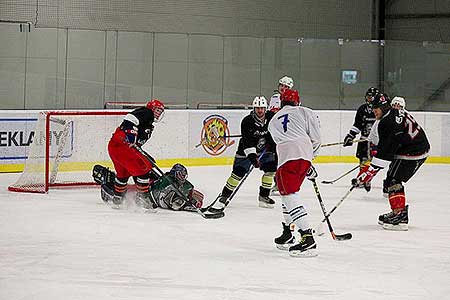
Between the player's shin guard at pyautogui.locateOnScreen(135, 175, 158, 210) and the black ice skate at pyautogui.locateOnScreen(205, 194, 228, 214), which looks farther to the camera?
the player's shin guard at pyautogui.locateOnScreen(135, 175, 158, 210)

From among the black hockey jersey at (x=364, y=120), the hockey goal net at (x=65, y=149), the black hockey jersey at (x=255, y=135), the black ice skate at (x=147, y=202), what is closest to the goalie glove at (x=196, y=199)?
the black ice skate at (x=147, y=202)

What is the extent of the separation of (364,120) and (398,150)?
8.40 ft

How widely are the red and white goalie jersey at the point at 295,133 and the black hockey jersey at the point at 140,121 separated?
2.13 metres

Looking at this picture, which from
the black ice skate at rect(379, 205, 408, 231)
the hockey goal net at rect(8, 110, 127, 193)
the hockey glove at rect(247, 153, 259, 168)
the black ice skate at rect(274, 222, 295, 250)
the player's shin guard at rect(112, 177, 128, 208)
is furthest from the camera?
the hockey goal net at rect(8, 110, 127, 193)

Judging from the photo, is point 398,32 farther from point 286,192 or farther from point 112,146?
point 286,192

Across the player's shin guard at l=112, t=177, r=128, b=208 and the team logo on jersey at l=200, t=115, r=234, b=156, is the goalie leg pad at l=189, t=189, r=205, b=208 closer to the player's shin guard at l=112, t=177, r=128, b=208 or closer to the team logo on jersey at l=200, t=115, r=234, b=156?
the player's shin guard at l=112, t=177, r=128, b=208

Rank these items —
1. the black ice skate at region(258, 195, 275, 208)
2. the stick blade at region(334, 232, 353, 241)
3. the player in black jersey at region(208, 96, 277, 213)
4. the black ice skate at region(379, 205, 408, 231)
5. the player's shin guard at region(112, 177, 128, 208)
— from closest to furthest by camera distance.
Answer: the stick blade at region(334, 232, 353, 241) → the black ice skate at region(379, 205, 408, 231) → the player in black jersey at region(208, 96, 277, 213) → the player's shin guard at region(112, 177, 128, 208) → the black ice skate at region(258, 195, 275, 208)

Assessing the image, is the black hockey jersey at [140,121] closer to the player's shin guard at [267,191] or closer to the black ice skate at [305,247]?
the player's shin guard at [267,191]

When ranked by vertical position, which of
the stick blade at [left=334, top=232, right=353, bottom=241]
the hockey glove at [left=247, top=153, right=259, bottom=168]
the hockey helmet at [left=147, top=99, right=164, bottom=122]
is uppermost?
the hockey helmet at [left=147, top=99, right=164, bottom=122]

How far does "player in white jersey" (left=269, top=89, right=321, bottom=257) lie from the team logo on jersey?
5.73 m

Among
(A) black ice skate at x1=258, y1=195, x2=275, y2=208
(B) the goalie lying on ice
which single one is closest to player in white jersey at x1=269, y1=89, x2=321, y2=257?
(B) the goalie lying on ice

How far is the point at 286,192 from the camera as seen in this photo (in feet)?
19.3

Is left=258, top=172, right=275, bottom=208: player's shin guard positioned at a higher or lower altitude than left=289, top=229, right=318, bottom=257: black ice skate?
higher

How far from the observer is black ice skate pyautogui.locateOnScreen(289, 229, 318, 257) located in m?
5.91
